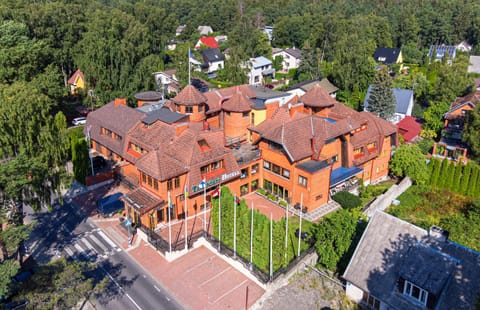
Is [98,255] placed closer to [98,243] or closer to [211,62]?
[98,243]

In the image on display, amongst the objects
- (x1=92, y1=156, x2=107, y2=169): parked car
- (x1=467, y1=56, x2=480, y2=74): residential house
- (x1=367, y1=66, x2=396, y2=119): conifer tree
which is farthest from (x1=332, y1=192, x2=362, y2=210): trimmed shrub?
(x1=467, y1=56, x2=480, y2=74): residential house

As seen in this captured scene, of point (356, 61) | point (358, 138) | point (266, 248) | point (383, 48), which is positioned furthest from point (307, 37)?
point (266, 248)

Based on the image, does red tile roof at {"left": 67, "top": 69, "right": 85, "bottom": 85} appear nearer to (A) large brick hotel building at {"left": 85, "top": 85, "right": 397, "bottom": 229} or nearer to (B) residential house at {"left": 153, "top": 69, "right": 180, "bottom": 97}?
(B) residential house at {"left": 153, "top": 69, "right": 180, "bottom": 97}

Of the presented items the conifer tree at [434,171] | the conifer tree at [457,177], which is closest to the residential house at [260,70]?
the conifer tree at [434,171]

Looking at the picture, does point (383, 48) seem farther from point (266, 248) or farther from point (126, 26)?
point (266, 248)

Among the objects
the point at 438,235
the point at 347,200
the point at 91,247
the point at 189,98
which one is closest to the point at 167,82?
the point at 189,98

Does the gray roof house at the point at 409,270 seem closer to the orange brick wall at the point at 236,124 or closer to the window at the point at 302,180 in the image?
the window at the point at 302,180
